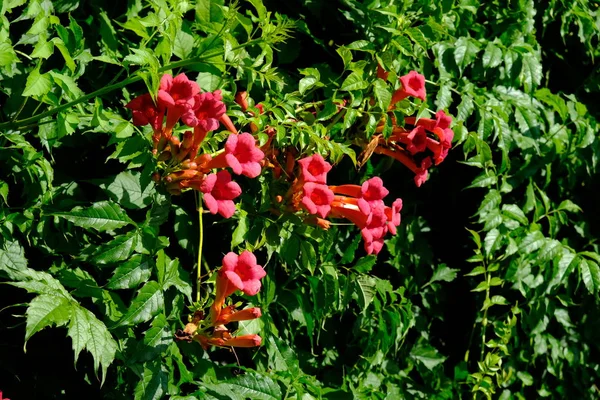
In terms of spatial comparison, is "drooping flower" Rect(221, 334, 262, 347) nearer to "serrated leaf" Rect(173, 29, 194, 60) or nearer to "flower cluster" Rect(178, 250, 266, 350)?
"flower cluster" Rect(178, 250, 266, 350)

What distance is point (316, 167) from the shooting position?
2828mm

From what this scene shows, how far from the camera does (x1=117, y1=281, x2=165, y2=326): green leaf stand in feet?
8.63

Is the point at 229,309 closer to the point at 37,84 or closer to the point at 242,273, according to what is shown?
the point at 242,273

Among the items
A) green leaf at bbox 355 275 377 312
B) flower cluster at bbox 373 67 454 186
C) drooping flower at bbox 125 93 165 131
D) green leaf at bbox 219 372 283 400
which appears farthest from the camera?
green leaf at bbox 355 275 377 312

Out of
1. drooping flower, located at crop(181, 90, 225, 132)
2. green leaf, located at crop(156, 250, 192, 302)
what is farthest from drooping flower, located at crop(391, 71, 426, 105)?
green leaf, located at crop(156, 250, 192, 302)

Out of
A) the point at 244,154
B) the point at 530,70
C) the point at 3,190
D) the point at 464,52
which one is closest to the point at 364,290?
the point at 244,154

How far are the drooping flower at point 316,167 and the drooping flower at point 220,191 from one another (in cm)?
31

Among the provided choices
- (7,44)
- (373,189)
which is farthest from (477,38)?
(7,44)

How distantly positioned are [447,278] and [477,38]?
4.19ft

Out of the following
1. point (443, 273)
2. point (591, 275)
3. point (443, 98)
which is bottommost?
point (443, 273)

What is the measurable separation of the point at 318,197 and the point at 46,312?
99 cm

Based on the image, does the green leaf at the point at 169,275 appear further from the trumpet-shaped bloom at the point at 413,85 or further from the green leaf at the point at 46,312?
the trumpet-shaped bloom at the point at 413,85

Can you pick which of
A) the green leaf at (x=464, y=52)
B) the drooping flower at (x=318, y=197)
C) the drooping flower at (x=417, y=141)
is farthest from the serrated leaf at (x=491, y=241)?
the drooping flower at (x=318, y=197)

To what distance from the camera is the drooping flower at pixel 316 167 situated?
9.22 ft
